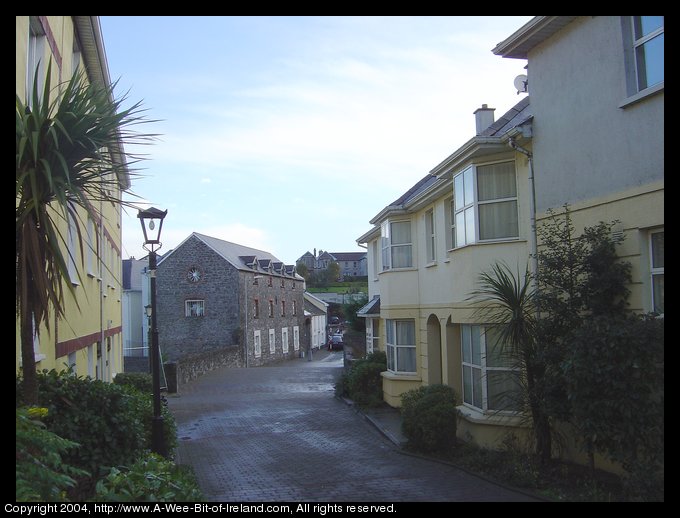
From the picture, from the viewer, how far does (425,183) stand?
Answer: 22484 mm

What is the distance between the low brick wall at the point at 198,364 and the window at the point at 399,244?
12.8 meters

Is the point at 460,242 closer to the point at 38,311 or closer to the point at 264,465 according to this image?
the point at 264,465

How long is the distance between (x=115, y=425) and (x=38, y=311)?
1.96m

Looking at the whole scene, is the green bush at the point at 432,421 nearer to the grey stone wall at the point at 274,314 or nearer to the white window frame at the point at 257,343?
the grey stone wall at the point at 274,314

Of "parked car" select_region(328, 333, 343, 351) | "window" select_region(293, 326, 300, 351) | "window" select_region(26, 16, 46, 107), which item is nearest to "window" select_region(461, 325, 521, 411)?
"window" select_region(26, 16, 46, 107)

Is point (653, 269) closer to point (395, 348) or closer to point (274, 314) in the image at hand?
point (395, 348)

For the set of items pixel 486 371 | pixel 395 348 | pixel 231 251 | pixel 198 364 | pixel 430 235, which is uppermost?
pixel 231 251

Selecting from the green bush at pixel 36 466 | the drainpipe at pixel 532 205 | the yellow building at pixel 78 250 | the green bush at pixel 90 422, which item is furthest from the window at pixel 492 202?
the green bush at pixel 36 466

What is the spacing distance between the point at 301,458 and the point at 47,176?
8.95 metres

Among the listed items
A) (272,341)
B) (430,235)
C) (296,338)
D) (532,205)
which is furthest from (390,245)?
(296,338)

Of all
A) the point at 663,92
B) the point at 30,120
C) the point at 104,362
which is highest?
the point at 663,92

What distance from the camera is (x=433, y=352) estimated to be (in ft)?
55.8
